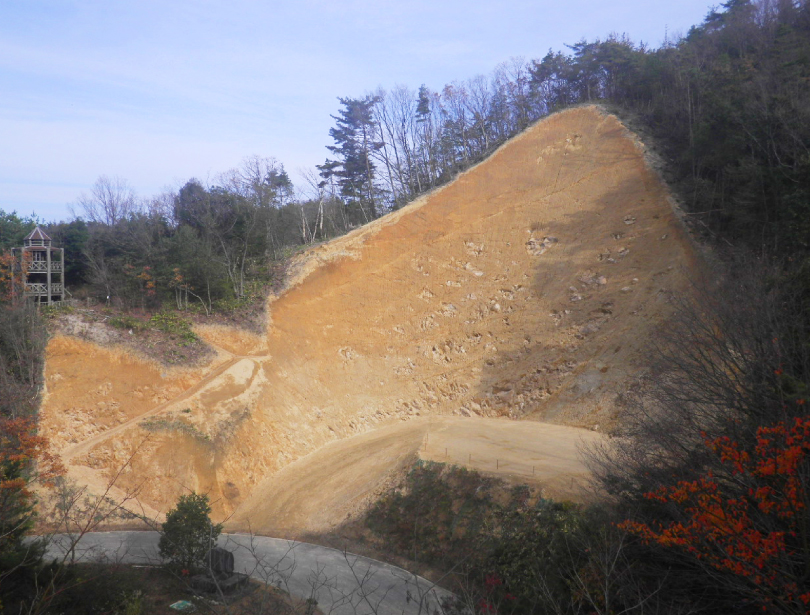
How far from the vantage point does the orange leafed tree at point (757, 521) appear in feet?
22.8

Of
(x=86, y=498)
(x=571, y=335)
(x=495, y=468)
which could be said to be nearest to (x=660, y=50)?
(x=571, y=335)

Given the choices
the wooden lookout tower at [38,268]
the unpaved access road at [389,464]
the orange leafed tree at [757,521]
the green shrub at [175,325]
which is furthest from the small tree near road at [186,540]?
the wooden lookout tower at [38,268]

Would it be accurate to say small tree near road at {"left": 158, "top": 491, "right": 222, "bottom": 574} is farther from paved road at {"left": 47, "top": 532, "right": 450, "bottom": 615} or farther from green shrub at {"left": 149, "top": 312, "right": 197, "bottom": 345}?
green shrub at {"left": 149, "top": 312, "right": 197, "bottom": 345}

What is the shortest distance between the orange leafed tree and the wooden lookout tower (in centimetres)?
2486

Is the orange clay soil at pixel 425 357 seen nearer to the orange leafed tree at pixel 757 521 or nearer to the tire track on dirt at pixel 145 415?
the tire track on dirt at pixel 145 415

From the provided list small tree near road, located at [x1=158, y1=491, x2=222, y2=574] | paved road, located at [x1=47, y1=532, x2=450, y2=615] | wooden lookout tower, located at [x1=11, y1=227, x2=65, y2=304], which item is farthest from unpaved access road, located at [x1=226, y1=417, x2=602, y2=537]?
wooden lookout tower, located at [x1=11, y1=227, x2=65, y2=304]

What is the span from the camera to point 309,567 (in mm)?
14000

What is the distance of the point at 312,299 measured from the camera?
2795 centimetres

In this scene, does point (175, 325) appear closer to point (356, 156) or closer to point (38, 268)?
point (38, 268)

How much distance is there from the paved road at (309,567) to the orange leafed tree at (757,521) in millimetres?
4917

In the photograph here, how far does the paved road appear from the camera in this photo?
1148 centimetres

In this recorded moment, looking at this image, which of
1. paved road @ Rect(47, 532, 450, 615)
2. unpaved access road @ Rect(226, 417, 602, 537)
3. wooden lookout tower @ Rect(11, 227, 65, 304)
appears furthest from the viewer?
wooden lookout tower @ Rect(11, 227, 65, 304)

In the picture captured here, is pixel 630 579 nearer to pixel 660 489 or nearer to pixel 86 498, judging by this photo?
pixel 660 489

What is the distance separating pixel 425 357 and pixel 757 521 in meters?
18.4
